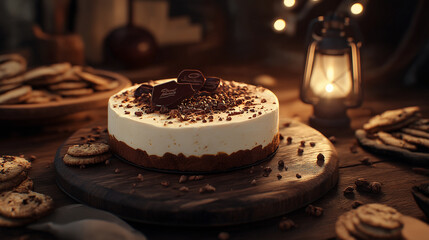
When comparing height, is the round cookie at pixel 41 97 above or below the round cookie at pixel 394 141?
below

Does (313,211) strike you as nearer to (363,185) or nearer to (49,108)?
(363,185)

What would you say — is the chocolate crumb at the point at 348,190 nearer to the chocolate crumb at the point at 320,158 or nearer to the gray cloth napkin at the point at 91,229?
the chocolate crumb at the point at 320,158

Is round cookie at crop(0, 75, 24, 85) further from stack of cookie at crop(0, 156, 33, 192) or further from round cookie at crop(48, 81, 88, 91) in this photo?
stack of cookie at crop(0, 156, 33, 192)

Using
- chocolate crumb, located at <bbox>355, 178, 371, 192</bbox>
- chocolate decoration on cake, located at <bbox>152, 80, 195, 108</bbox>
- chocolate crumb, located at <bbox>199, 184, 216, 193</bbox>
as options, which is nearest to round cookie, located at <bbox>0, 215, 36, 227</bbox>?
chocolate crumb, located at <bbox>199, 184, 216, 193</bbox>

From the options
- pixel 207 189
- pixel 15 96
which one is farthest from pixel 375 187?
pixel 15 96

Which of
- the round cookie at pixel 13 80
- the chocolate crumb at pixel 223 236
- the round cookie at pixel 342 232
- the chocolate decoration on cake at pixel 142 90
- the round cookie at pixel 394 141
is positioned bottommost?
the chocolate crumb at pixel 223 236

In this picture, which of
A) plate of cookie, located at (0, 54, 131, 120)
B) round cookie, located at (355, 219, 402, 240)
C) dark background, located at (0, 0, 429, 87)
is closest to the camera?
round cookie, located at (355, 219, 402, 240)

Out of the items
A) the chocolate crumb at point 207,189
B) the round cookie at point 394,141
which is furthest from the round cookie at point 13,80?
the round cookie at point 394,141

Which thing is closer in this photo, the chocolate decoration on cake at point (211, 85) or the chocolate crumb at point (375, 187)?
the chocolate crumb at point (375, 187)
